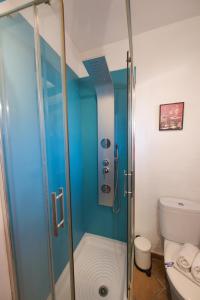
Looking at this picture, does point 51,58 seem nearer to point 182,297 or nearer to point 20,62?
point 20,62

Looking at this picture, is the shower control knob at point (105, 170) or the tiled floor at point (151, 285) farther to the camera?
the shower control knob at point (105, 170)

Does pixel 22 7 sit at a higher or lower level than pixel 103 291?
higher

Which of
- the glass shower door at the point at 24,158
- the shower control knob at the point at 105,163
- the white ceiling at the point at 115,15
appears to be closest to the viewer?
the glass shower door at the point at 24,158

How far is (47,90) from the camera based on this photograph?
3.36ft

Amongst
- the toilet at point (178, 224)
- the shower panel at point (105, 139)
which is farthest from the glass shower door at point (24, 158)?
the toilet at point (178, 224)

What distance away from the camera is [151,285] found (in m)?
1.35

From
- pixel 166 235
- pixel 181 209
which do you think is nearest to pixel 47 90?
pixel 181 209

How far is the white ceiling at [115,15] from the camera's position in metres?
1.17

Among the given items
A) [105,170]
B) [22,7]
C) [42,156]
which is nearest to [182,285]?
[105,170]

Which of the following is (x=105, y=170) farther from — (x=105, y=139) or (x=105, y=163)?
(x=105, y=139)

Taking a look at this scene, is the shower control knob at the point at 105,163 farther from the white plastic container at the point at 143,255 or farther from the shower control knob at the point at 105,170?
the white plastic container at the point at 143,255

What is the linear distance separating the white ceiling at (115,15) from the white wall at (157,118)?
0.10m

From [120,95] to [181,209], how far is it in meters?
1.40

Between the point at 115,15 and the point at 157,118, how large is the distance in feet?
3.55
